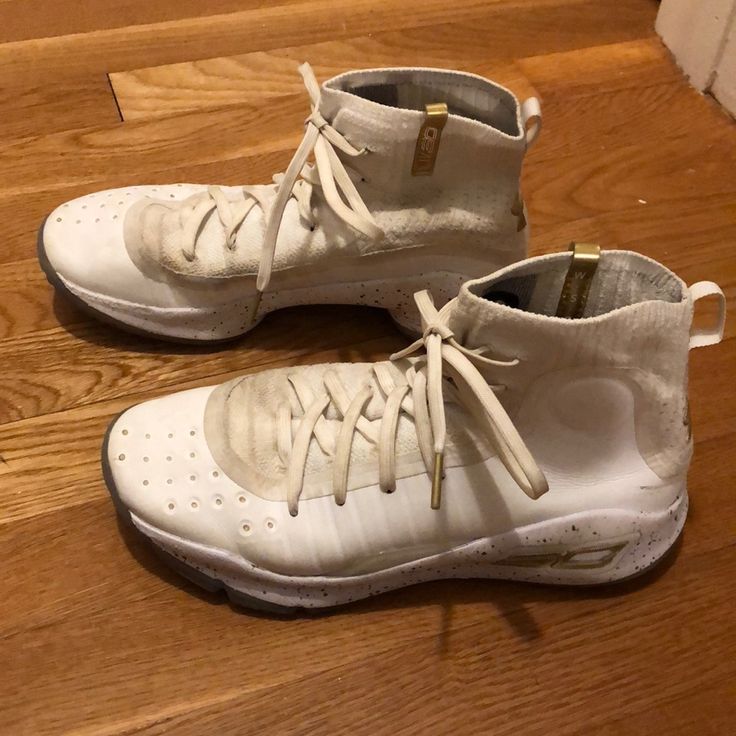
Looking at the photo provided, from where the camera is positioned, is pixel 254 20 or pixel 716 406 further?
pixel 254 20

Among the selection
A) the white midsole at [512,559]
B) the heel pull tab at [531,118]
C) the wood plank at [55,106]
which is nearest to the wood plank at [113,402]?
the white midsole at [512,559]

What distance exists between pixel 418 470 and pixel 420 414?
40 mm

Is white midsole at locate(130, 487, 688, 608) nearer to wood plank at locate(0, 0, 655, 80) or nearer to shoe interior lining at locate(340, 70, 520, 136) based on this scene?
shoe interior lining at locate(340, 70, 520, 136)

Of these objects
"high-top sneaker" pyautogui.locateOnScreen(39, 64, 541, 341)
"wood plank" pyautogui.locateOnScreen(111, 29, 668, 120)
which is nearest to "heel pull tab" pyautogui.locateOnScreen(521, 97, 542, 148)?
"high-top sneaker" pyautogui.locateOnScreen(39, 64, 541, 341)

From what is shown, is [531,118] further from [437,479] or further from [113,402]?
[113,402]

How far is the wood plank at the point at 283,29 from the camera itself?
3.16ft

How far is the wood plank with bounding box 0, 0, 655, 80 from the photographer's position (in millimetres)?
963

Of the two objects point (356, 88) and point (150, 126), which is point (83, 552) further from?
point (150, 126)

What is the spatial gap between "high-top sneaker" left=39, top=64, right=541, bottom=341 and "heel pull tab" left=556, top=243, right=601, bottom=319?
0.51ft

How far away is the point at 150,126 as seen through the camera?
35.3 inches

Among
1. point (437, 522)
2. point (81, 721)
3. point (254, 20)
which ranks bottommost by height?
point (81, 721)

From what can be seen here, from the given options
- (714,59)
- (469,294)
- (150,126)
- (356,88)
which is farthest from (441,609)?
(714,59)

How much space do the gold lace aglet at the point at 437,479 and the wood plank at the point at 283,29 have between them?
2.23 ft

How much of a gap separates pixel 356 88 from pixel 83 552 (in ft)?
1.30
